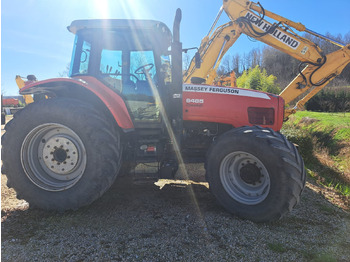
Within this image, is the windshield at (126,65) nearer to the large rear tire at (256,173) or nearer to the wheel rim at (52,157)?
the wheel rim at (52,157)

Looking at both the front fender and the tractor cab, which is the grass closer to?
the tractor cab

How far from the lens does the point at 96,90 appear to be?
9.21 ft

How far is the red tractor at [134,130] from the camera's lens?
2.63 metres

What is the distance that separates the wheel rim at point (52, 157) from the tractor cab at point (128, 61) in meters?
0.81

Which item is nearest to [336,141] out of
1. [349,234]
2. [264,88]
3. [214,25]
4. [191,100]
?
[214,25]

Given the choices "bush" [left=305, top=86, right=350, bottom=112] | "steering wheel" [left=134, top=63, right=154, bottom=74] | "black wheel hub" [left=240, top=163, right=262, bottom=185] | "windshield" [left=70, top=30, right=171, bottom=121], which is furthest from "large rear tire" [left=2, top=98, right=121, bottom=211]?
"bush" [left=305, top=86, right=350, bottom=112]

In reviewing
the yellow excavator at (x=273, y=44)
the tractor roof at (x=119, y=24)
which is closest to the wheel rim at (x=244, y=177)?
the tractor roof at (x=119, y=24)

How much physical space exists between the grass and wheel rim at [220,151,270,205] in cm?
220

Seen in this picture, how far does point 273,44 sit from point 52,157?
551 centimetres

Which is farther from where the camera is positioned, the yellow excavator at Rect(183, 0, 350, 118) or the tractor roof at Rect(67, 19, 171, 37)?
the yellow excavator at Rect(183, 0, 350, 118)

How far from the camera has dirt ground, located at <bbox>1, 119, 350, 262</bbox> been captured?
6.68 feet

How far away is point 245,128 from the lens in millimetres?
2791

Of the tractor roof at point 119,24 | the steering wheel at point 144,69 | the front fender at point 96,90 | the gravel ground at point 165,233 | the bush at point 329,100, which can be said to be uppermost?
the bush at point 329,100

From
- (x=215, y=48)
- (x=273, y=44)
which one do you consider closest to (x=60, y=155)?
(x=215, y=48)
